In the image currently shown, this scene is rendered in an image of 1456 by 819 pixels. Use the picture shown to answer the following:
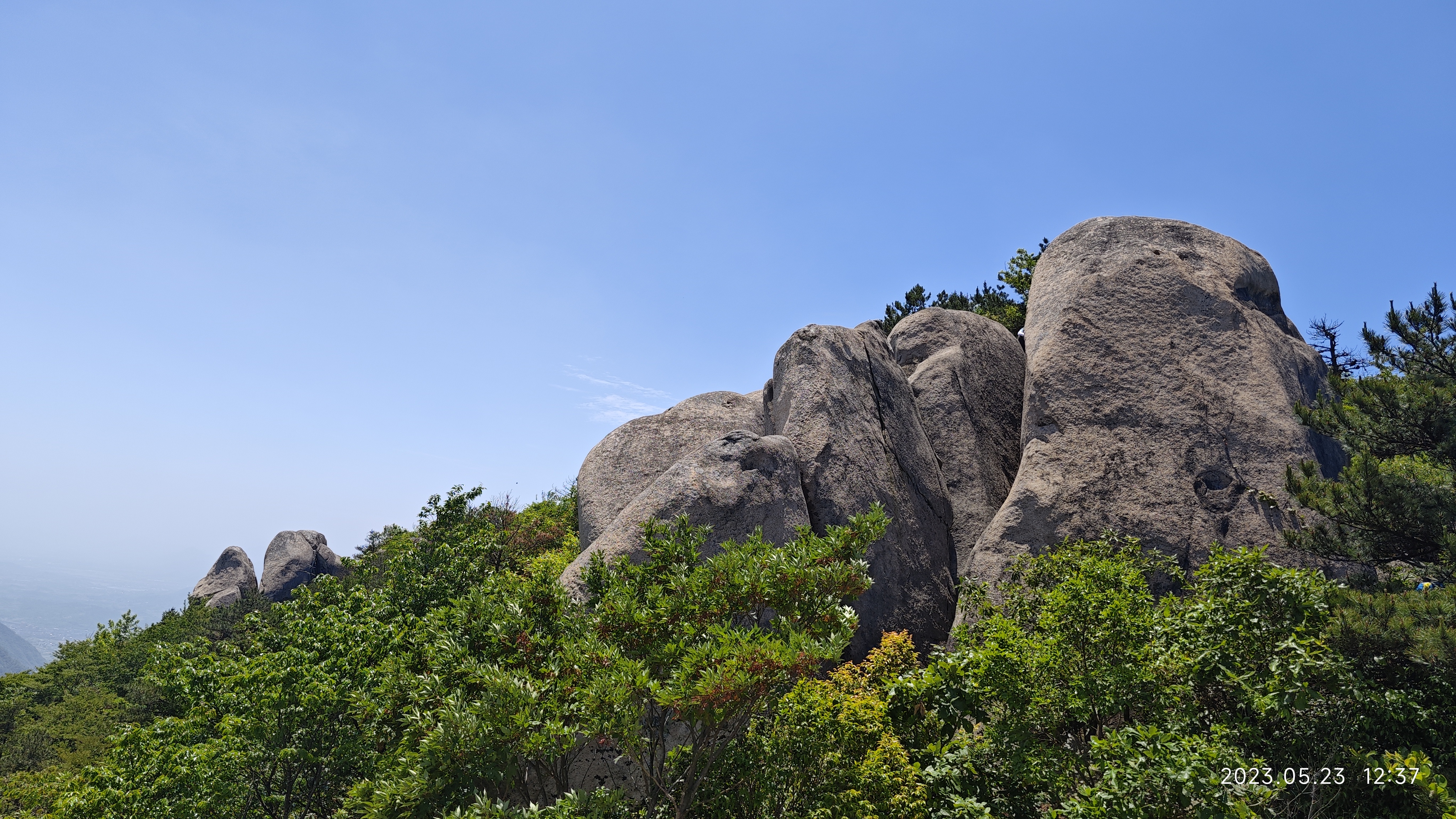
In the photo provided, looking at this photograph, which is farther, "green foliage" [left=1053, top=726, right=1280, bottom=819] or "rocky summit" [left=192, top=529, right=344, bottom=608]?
"rocky summit" [left=192, top=529, right=344, bottom=608]

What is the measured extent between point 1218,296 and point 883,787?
1897cm

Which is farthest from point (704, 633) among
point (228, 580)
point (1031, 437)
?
point (228, 580)

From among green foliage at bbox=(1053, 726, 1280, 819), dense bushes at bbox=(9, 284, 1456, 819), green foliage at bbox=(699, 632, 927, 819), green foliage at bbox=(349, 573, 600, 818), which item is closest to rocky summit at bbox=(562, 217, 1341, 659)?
dense bushes at bbox=(9, 284, 1456, 819)

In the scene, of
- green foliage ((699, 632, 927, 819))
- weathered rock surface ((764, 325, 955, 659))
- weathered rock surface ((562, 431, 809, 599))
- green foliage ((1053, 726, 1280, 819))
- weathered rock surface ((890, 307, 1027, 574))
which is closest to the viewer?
green foliage ((1053, 726, 1280, 819))

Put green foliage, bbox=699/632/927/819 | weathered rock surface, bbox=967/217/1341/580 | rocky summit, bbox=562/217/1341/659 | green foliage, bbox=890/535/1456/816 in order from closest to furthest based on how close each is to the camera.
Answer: green foliage, bbox=890/535/1456/816
green foliage, bbox=699/632/927/819
rocky summit, bbox=562/217/1341/659
weathered rock surface, bbox=967/217/1341/580

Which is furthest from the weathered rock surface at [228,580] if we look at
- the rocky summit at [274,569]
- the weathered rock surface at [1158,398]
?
the weathered rock surface at [1158,398]

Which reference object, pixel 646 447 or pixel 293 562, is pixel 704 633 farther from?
pixel 293 562

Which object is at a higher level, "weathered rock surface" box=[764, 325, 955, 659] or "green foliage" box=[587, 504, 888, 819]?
"weathered rock surface" box=[764, 325, 955, 659]

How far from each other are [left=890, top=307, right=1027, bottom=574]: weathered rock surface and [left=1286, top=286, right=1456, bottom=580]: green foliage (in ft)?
29.3

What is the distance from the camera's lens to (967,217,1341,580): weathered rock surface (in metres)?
18.3

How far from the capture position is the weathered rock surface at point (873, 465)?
18.5 metres

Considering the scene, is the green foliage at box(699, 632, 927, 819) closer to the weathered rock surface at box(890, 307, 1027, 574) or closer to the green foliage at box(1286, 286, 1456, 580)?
the green foliage at box(1286, 286, 1456, 580)

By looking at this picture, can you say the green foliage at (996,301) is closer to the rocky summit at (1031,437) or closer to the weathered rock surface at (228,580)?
the rocky summit at (1031,437)

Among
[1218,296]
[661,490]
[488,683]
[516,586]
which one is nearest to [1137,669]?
[488,683]
